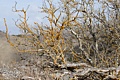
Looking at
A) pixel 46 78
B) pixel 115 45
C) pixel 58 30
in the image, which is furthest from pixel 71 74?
pixel 115 45

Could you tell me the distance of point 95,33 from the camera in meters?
14.8

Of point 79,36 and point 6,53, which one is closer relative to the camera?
point 79,36

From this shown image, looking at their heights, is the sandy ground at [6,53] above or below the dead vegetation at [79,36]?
below

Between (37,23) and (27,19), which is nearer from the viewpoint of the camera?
(27,19)

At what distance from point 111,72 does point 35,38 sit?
14.7 ft

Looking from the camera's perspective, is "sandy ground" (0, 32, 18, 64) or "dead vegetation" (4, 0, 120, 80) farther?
"sandy ground" (0, 32, 18, 64)

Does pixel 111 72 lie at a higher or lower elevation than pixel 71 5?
lower

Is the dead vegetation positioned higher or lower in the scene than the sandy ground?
higher

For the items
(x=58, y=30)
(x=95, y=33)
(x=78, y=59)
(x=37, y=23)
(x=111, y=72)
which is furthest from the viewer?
(x=95, y=33)

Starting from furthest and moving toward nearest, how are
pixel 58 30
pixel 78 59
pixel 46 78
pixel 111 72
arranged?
1. pixel 78 59
2. pixel 58 30
3. pixel 46 78
4. pixel 111 72

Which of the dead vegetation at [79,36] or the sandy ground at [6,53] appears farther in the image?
the sandy ground at [6,53]

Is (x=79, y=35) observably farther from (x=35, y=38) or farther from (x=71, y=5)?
(x=35, y=38)

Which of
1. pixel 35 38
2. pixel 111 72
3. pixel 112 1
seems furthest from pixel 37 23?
pixel 112 1

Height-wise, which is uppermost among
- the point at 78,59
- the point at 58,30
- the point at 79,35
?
→ the point at 58,30
